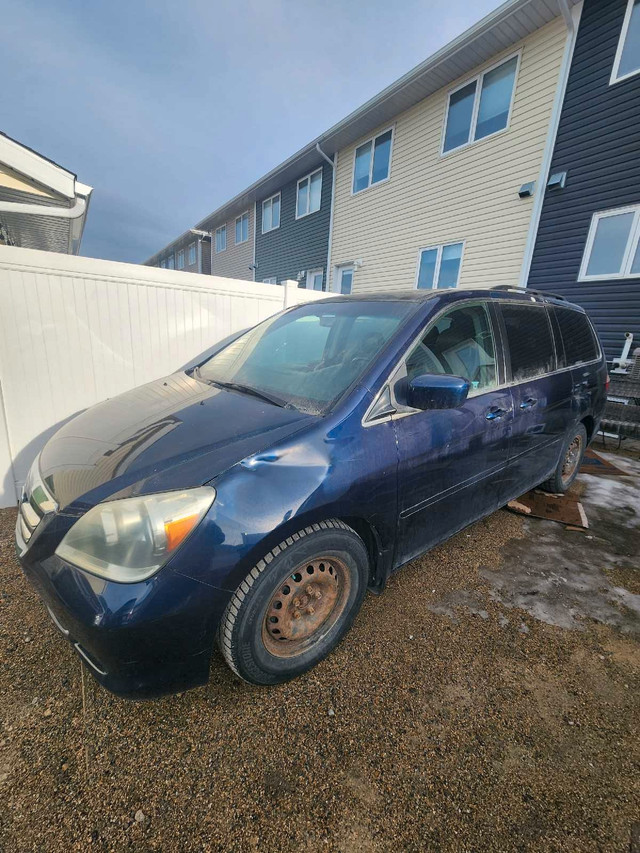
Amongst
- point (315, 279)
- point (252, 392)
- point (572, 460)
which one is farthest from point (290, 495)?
point (315, 279)

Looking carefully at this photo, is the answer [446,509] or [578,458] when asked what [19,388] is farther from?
[578,458]

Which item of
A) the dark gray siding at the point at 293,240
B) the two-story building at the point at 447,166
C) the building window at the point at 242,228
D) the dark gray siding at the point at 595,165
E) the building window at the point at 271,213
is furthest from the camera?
the building window at the point at 242,228

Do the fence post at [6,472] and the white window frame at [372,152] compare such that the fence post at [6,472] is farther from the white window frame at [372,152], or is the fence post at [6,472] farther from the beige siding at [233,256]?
the beige siding at [233,256]

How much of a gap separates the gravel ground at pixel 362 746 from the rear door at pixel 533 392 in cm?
109

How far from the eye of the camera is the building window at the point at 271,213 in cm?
1365

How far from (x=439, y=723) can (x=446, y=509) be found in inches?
40.9

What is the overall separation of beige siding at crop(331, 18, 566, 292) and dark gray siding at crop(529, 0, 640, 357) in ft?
1.27

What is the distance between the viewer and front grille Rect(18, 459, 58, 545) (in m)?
1.56

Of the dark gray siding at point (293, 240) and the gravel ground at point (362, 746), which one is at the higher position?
the dark gray siding at point (293, 240)

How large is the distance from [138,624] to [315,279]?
12380 millimetres

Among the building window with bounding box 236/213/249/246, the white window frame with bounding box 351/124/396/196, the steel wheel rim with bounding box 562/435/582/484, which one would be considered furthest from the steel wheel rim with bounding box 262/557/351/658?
the building window with bounding box 236/213/249/246

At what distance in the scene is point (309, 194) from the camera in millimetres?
12055

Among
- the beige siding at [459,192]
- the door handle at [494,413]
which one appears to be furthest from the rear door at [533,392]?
the beige siding at [459,192]

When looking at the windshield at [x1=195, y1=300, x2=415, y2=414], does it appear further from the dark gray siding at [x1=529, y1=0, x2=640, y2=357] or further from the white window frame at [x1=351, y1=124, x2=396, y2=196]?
the white window frame at [x1=351, y1=124, x2=396, y2=196]
